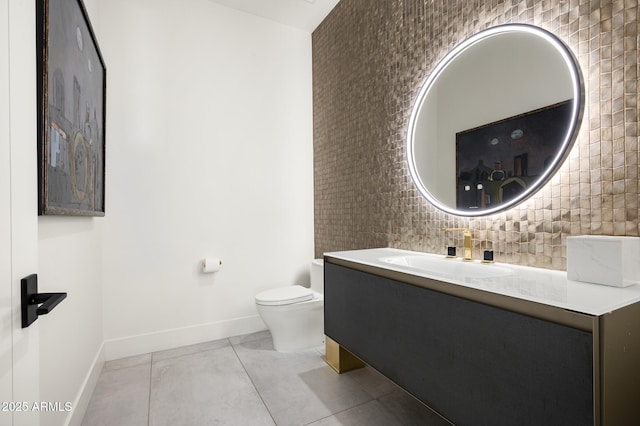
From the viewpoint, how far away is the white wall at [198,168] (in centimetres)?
232

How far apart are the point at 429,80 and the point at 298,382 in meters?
1.95

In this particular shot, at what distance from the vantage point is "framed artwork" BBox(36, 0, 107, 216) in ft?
3.40

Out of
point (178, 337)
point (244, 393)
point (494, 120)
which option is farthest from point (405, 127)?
point (178, 337)

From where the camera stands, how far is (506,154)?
4.99 ft

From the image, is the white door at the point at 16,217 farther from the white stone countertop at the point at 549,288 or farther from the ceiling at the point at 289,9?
the ceiling at the point at 289,9

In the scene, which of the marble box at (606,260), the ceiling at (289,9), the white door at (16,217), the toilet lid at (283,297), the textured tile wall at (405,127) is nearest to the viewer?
the white door at (16,217)

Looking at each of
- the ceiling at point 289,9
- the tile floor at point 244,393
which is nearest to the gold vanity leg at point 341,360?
the tile floor at point 244,393

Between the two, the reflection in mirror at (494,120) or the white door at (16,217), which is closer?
the white door at (16,217)

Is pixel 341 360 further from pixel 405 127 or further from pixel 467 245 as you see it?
pixel 405 127

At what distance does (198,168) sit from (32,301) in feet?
6.55

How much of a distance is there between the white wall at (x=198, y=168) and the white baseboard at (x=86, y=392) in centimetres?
25

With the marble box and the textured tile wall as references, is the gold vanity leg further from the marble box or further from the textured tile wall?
the marble box

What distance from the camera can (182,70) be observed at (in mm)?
2520

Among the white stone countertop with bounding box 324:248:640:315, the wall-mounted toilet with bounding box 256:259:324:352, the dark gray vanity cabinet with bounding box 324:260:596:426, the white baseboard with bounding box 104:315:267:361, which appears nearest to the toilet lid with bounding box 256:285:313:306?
the wall-mounted toilet with bounding box 256:259:324:352
